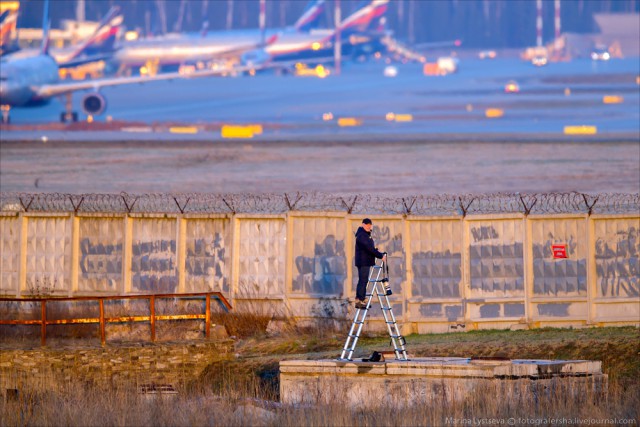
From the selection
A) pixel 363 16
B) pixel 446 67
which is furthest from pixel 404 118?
pixel 363 16

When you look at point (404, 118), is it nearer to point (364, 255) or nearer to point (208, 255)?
point (208, 255)

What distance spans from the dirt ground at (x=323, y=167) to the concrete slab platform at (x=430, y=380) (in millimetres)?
20130

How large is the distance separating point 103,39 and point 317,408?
321 ft

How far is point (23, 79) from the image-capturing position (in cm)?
6731

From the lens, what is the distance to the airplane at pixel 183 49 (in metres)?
126

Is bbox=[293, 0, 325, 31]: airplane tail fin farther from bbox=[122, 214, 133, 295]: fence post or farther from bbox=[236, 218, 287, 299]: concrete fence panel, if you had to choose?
bbox=[236, 218, 287, 299]: concrete fence panel

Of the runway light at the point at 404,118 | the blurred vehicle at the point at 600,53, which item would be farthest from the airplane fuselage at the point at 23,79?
the blurred vehicle at the point at 600,53

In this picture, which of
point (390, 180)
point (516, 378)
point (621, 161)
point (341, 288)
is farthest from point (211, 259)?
point (621, 161)

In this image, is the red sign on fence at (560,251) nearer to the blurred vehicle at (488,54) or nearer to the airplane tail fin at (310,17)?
the airplane tail fin at (310,17)

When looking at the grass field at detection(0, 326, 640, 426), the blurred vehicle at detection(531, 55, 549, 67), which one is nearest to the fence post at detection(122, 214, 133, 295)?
the grass field at detection(0, 326, 640, 426)

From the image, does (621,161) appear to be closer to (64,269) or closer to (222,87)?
(64,269)

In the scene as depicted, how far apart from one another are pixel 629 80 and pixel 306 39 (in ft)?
→ 146

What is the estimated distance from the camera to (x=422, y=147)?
49812 millimetres

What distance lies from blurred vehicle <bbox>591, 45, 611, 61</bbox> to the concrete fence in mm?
106652
